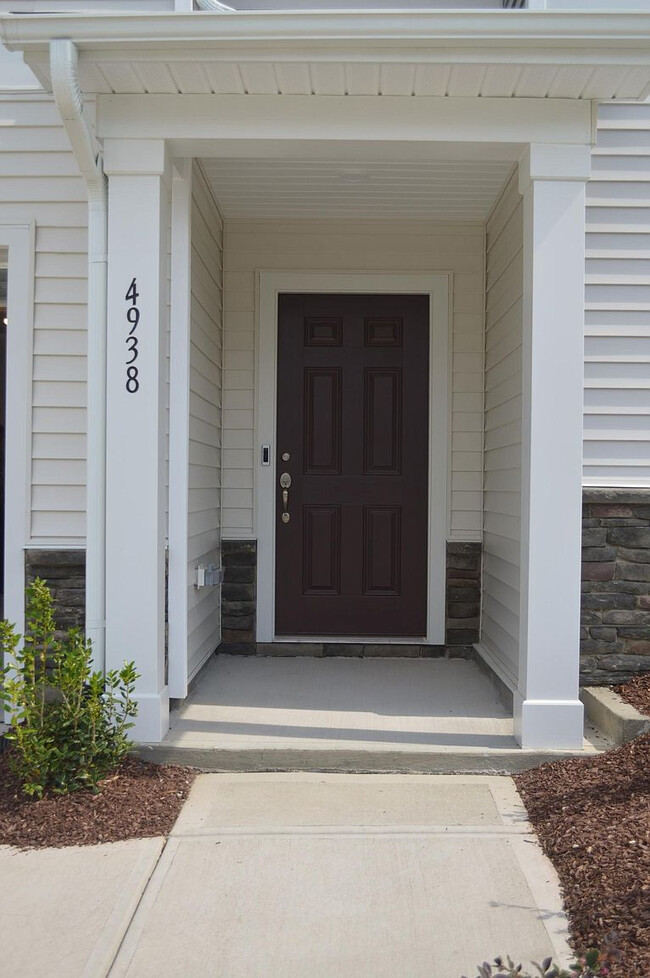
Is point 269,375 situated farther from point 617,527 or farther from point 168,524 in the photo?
point 617,527

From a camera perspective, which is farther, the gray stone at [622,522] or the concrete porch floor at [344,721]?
the gray stone at [622,522]

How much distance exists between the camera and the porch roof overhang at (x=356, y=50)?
2957mm

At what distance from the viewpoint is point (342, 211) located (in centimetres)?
484

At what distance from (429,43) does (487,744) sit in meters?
2.67

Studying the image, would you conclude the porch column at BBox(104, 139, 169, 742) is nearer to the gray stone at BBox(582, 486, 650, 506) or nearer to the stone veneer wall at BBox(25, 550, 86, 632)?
the stone veneer wall at BBox(25, 550, 86, 632)

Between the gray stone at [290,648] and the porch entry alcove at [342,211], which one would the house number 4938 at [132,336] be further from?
the gray stone at [290,648]

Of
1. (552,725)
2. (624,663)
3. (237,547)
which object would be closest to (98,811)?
(552,725)

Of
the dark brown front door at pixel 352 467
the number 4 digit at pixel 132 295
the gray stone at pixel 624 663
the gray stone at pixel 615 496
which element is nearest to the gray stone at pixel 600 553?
the gray stone at pixel 615 496

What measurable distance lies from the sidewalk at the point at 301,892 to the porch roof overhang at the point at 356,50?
2.68 m

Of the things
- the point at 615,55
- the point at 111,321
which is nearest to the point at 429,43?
the point at 615,55

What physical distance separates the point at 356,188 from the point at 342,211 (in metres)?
0.40

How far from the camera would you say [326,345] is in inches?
199

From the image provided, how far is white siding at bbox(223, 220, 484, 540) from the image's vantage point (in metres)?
4.98

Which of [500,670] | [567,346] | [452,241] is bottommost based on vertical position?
[500,670]
